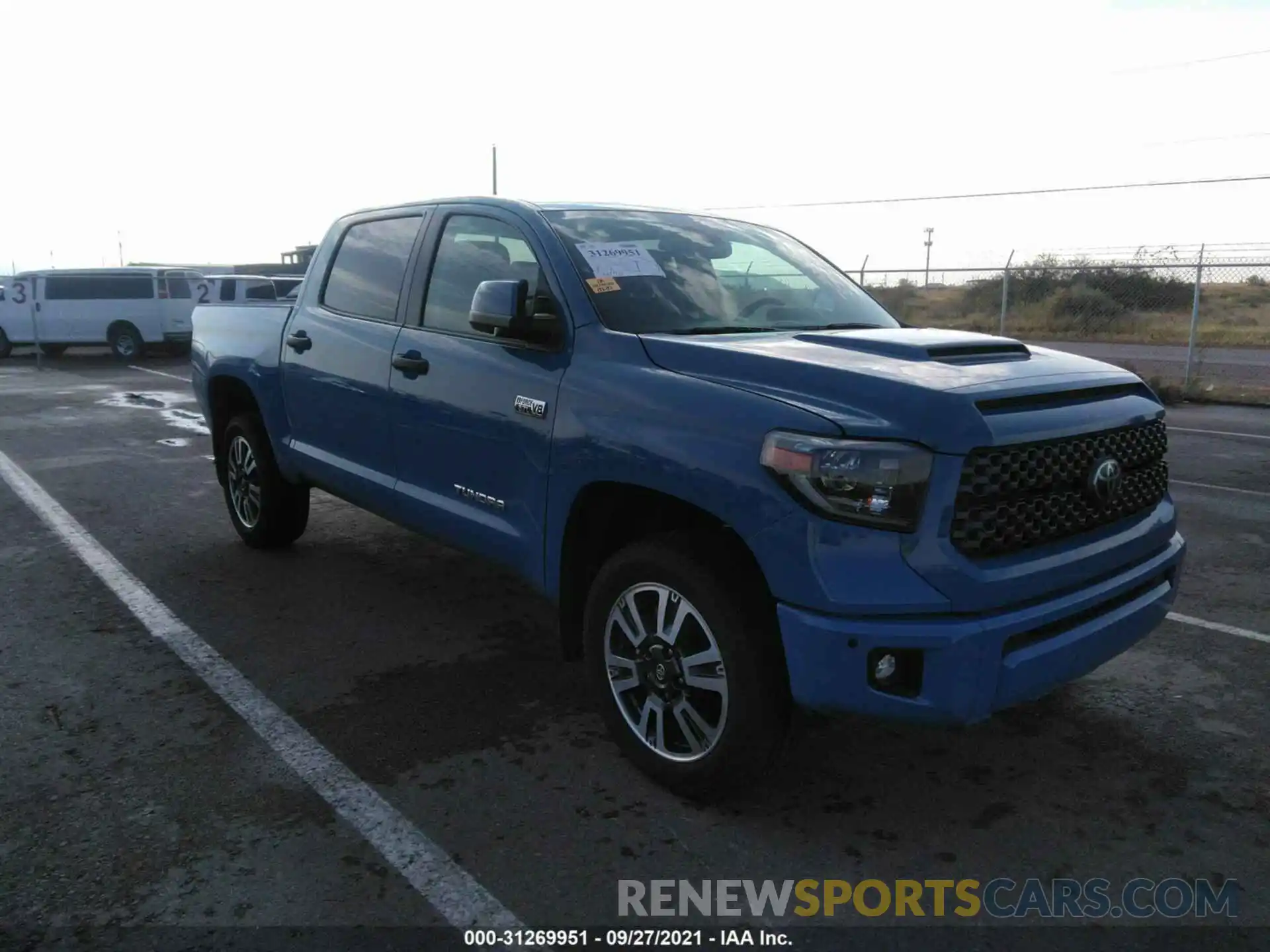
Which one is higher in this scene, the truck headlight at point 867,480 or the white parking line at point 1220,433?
the truck headlight at point 867,480

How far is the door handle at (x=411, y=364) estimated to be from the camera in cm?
417

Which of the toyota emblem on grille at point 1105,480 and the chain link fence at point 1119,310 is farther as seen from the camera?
the chain link fence at point 1119,310

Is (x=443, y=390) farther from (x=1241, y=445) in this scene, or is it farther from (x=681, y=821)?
(x=1241, y=445)

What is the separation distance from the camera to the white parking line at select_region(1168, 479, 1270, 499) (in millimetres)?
7790

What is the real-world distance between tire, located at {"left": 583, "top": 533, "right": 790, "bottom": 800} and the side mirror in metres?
0.89

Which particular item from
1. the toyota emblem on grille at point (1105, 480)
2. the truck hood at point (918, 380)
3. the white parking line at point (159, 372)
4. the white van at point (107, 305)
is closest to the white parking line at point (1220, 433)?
the truck hood at point (918, 380)

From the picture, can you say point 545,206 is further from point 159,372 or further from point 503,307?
point 159,372

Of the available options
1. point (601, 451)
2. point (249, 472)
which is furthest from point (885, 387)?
point (249, 472)

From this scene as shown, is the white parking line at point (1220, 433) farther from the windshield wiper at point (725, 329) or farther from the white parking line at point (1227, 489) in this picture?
the windshield wiper at point (725, 329)

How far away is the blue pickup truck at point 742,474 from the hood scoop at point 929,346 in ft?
0.05

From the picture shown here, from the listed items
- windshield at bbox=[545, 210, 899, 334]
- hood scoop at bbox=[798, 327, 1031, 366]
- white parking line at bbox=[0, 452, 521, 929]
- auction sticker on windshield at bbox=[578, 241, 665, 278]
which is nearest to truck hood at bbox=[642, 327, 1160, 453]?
hood scoop at bbox=[798, 327, 1031, 366]

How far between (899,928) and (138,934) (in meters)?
1.90

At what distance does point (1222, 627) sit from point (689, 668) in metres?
3.04

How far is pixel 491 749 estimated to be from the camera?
3541mm
